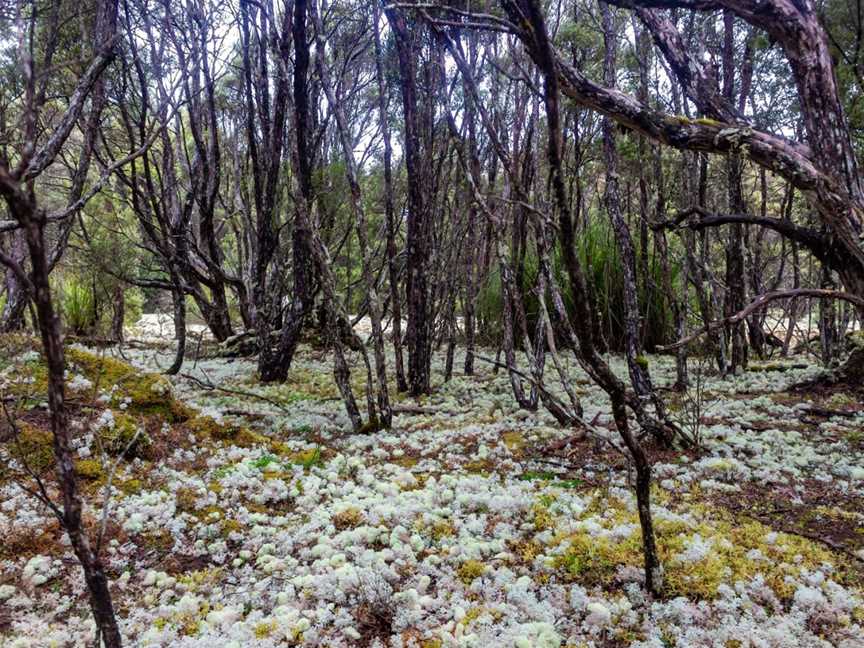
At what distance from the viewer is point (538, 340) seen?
627 centimetres

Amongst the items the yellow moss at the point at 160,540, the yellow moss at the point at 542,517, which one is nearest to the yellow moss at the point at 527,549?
the yellow moss at the point at 542,517

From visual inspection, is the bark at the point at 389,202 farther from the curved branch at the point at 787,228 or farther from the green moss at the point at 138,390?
the curved branch at the point at 787,228

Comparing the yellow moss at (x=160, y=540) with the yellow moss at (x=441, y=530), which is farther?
the yellow moss at (x=441, y=530)

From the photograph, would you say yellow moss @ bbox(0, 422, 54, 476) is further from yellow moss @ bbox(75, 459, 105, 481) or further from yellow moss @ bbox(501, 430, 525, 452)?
yellow moss @ bbox(501, 430, 525, 452)

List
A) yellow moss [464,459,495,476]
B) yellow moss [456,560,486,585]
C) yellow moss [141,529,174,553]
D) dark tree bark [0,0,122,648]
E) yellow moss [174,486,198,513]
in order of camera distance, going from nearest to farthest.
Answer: dark tree bark [0,0,122,648]
yellow moss [456,560,486,585]
yellow moss [141,529,174,553]
yellow moss [174,486,198,513]
yellow moss [464,459,495,476]

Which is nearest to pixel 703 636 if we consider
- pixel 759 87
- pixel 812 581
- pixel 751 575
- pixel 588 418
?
pixel 751 575

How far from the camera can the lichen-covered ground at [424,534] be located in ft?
8.26

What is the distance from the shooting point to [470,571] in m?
2.96

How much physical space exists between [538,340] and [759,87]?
7796mm

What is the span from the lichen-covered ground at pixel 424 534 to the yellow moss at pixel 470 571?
1cm

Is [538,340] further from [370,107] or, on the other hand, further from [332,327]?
[370,107]

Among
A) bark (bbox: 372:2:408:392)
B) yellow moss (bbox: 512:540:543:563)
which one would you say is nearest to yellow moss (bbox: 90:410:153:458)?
yellow moss (bbox: 512:540:543:563)

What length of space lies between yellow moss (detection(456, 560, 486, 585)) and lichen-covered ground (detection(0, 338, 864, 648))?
0.01m

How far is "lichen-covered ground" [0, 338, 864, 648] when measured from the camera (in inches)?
99.1
